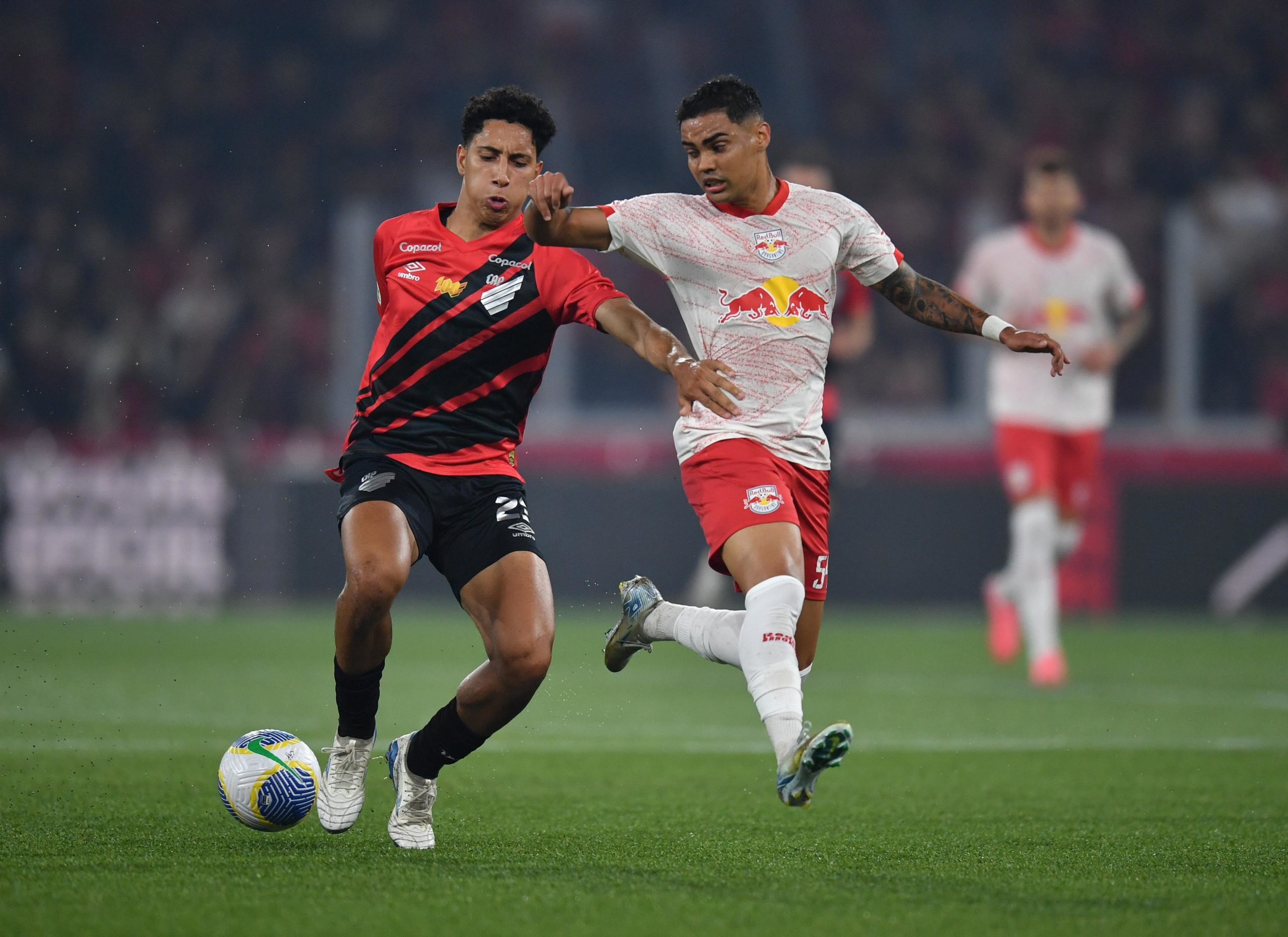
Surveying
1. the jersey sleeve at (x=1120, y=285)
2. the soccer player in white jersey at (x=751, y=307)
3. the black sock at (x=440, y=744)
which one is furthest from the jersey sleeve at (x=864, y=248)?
the jersey sleeve at (x=1120, y=285)

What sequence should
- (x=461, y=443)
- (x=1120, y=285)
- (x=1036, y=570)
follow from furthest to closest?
(x=1120, y=285), (x=1036, y=570), (x=461, y=443)

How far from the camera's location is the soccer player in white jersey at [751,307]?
4387 millimetres

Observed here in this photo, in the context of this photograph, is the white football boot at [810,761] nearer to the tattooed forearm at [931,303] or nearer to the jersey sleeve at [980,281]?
the tattooed forearm at [931,303]

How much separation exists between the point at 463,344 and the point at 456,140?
12.1m

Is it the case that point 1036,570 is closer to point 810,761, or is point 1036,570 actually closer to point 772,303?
point 772,303

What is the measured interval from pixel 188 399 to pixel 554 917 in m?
12.1

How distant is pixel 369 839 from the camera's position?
14.8 ft

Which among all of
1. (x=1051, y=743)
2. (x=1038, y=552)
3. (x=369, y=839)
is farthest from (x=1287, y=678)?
(x=369, y=839)

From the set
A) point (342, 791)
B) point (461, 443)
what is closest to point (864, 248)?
point (461, 443)

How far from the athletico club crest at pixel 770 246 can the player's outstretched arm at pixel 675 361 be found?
36 centimetres

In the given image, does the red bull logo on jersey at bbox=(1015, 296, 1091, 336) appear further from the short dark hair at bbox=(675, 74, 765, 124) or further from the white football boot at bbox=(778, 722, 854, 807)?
the white football boot at bbox=(778, 722, 854, 807)

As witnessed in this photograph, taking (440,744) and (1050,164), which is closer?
(440,744)

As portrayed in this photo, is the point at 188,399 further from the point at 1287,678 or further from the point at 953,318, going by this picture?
the point at 953,318

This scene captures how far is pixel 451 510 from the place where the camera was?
14.9 feet
